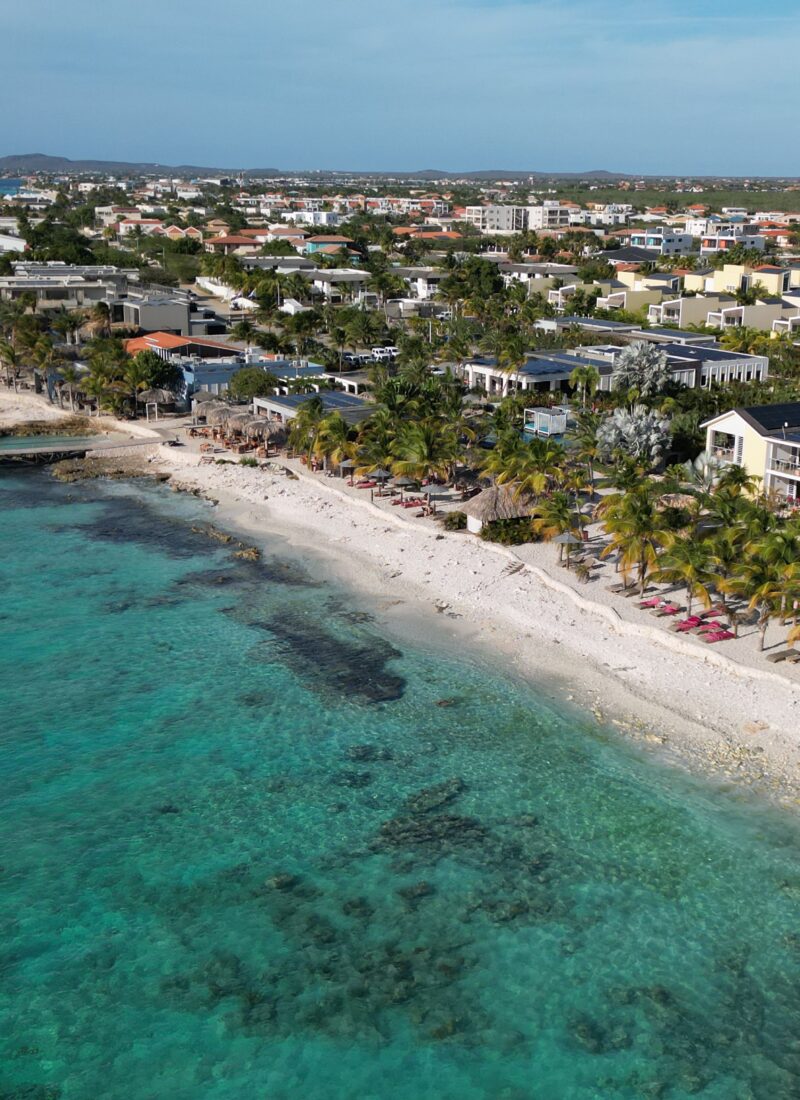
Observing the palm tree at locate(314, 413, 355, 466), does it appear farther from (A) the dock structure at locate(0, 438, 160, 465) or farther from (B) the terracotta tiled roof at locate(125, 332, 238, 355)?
(B) the terracotta tiled roof at locate(125, 332, 238, 355)

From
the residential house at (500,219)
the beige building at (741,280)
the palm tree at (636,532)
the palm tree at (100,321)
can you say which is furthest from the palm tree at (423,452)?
the residential house at (500,219)

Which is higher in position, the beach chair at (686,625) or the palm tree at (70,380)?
the palm tree at (70,380)

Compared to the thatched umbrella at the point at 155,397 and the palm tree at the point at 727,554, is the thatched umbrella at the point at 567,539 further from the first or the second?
the thatched umbrella at the point at 155,397

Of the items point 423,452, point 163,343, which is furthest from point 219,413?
point 423,452

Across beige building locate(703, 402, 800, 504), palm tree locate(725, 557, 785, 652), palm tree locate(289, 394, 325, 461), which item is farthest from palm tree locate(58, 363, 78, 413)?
palm tree locate(725, 557, 785, 652)

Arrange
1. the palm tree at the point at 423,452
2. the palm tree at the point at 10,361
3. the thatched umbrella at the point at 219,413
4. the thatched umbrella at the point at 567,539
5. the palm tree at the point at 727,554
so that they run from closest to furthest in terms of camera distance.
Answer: the palm tree at the point at 727,554 < the thatched umbrella at the point at 567,539 < the palm tree at the point at 423,452 < the thatched umbrella at the point at 219,413 < the palm tree at the point at 10,361

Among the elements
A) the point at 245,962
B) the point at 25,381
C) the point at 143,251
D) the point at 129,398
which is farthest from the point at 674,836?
the point at 143,251

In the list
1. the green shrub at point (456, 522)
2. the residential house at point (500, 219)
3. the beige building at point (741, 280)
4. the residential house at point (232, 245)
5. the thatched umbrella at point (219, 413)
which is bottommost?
the green shrub at point (456, 522)
